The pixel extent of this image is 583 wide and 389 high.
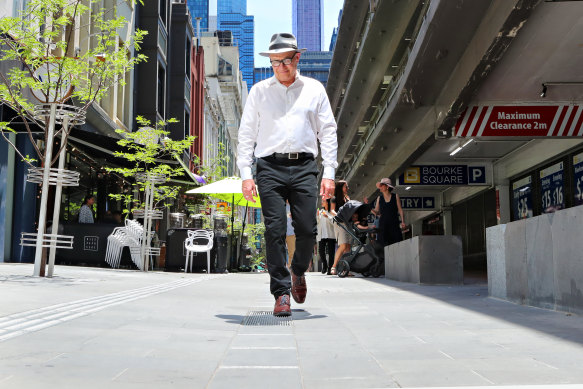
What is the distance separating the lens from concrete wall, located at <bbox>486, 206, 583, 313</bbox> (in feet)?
16.0

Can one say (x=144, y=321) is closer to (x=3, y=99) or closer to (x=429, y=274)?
(x=429, y=274)

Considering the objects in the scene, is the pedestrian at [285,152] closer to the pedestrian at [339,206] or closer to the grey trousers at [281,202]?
the grey trousers at [281,202]

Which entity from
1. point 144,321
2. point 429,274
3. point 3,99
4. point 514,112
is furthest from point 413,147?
point 144,321

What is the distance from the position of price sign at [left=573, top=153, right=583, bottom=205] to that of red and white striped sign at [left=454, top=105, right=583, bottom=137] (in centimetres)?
264

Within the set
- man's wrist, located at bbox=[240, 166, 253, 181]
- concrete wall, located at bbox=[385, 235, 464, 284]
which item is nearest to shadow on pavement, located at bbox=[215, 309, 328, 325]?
man's wrist, located at bbox=[240, 166, 253, 181]

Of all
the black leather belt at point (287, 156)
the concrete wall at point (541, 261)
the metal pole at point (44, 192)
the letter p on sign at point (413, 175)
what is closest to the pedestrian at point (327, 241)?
the letter p on sign at point (413, 175)

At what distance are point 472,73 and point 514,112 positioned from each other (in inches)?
75.8

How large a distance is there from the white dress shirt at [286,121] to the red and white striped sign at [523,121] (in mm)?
7129

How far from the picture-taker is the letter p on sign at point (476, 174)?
64.2ft

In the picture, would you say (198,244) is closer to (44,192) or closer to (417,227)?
(44,192)

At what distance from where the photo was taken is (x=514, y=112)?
1210cm

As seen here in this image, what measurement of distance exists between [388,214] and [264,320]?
8.16 meters

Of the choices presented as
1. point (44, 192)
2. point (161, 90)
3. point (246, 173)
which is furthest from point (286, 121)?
point (161, 90)

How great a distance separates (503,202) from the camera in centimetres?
1955
